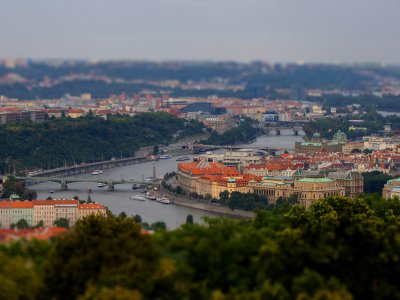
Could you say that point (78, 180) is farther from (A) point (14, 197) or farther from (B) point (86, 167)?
(B) point (86, 167)

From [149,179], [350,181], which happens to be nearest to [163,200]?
[149,179]

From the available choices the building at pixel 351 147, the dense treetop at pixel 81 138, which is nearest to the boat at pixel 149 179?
the dense treetop at pixel 81 138

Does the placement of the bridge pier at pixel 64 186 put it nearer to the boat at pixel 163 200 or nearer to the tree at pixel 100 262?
the boat at pixel 163 200

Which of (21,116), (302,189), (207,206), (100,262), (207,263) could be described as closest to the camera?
(100,262)

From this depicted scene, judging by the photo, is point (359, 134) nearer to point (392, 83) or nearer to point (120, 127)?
point (120, 127)

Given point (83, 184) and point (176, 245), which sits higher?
point (176, 245)

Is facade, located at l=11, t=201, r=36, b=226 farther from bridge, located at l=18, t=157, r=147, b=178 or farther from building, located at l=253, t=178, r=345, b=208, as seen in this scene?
bridge, located at l=18, t=157, r=147, b=178

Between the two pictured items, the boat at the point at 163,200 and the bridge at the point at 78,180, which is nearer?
the boat at the point at 163,200

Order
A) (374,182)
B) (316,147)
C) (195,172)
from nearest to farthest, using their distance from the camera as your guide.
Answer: (374,182) < (195,172) < (316,147)

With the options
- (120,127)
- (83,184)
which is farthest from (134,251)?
(120,127)
